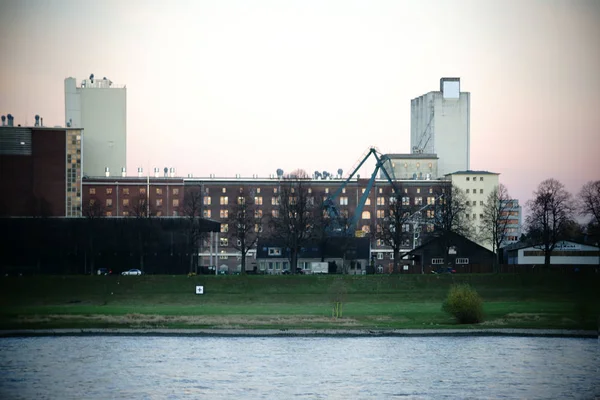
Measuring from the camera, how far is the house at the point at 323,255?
16025 centimetres

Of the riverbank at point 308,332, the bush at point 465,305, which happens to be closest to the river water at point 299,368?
the riverbank at point 308,332

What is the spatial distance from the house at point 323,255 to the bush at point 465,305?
2937 inches

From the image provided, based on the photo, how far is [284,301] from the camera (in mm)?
103625

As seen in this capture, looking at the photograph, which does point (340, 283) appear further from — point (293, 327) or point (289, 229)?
point (289, 229)

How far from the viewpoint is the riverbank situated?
247 ft

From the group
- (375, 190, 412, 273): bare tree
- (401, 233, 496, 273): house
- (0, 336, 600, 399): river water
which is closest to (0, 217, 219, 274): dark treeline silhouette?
(375, 190, 412, 273): bare tree

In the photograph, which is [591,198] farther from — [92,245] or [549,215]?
[92,245]

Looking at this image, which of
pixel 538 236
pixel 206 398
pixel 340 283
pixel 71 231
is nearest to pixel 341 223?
pixel 538 236

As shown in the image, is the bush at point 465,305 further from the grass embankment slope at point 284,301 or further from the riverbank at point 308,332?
the riverbank at point 308,332

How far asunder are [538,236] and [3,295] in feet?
270

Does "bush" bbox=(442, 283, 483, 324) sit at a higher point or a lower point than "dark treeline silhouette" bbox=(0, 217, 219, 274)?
lower

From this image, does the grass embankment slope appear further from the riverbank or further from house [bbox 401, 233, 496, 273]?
house [bbox 401, 233, 496, 273]

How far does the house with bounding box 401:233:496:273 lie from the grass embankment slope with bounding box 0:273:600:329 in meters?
28.9

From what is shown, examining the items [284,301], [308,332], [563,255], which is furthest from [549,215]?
[308,332]
